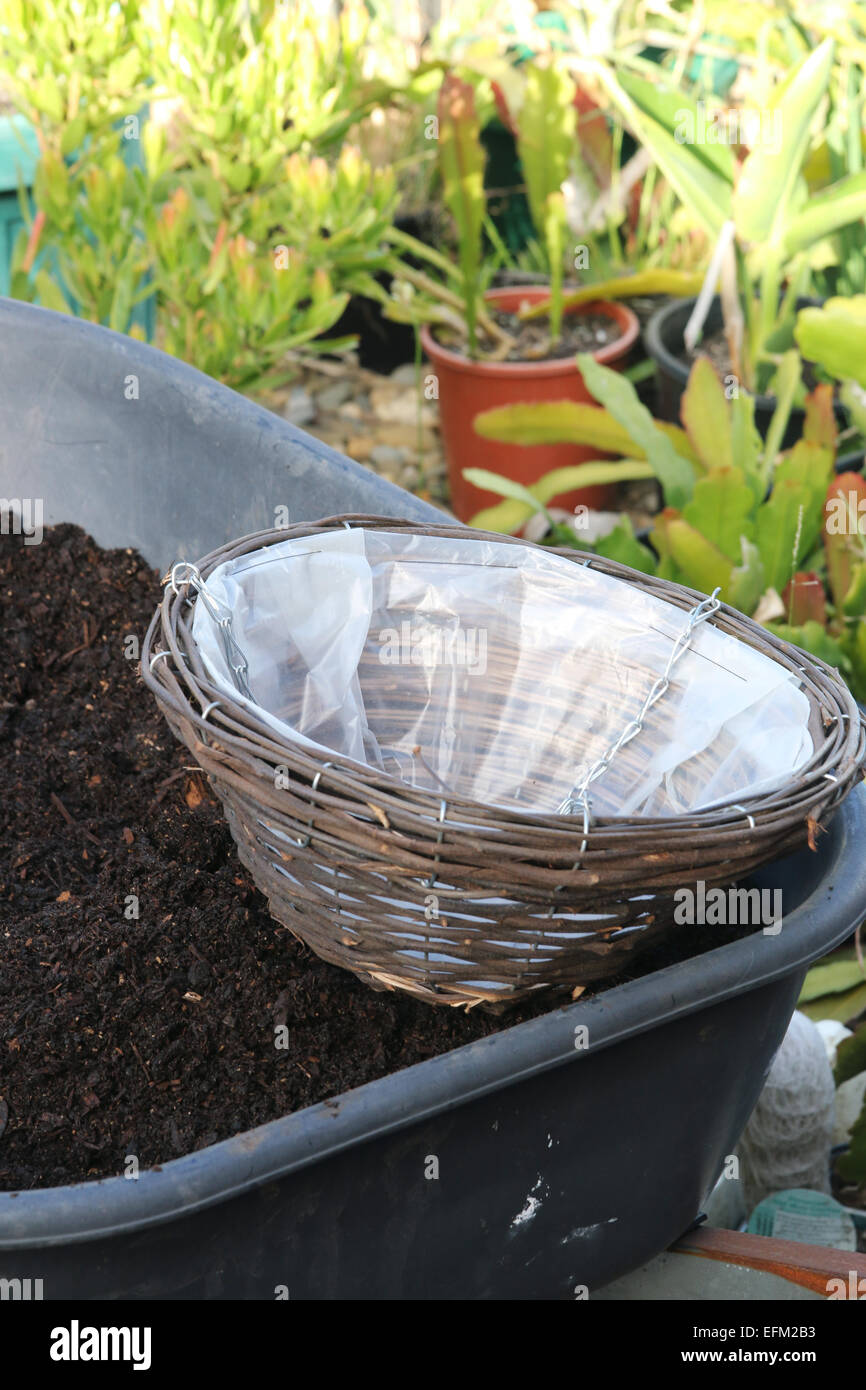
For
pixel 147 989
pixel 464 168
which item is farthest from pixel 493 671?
pixel 464 168

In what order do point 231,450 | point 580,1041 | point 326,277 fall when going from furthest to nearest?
1. point 326,277
2. point 231,450
3. point 580,1041

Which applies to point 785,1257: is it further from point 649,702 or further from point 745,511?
point 745,511

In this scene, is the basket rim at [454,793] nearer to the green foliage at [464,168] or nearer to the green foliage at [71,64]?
the green foliage at [71,64]

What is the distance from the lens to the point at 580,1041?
2.40 feet

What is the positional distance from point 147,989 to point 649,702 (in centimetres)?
41

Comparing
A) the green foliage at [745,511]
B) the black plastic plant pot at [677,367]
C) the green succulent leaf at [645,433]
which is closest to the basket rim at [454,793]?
the green foliage at [745,511]

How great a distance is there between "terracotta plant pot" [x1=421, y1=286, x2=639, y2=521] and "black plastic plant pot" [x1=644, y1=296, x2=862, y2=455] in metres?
0.11

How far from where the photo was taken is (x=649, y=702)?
3.14 feet

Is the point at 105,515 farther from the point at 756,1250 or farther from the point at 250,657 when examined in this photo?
the point at 756,1250

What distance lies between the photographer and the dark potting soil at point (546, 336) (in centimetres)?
242

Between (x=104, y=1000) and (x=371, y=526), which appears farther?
(x=371, y=526)

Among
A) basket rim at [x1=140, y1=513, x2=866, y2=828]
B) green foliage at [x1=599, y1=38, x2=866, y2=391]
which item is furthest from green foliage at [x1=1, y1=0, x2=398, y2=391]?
basket rim at [x1=140, y1=513, x2=866, y2=828]
